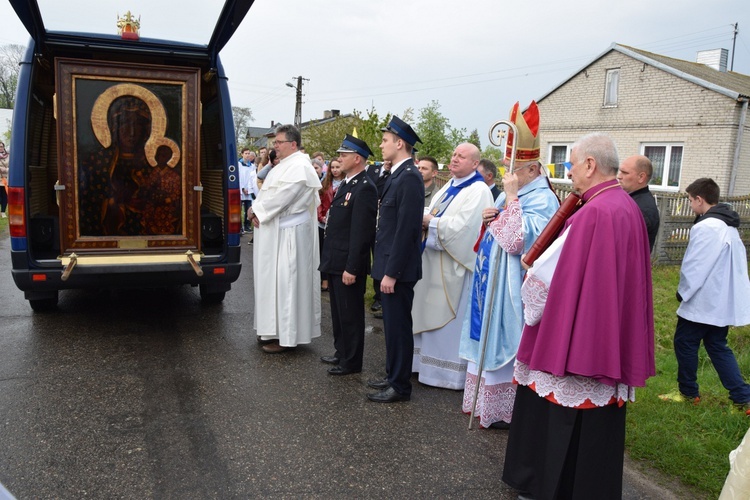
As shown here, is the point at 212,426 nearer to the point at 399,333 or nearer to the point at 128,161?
the point at 399,333

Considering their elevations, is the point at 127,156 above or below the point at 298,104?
below

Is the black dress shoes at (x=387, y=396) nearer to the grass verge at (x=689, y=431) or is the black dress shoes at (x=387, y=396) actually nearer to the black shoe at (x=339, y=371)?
the black shoe at (x=339, y=371)

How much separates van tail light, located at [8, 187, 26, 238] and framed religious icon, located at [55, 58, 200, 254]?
1.20 ft

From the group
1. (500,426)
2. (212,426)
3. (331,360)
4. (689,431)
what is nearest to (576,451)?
(500,426)

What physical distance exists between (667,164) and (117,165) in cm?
1854

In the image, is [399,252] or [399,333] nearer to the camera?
[399,252]

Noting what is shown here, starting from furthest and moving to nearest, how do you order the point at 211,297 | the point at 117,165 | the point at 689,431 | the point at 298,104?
the point at 298,104 < the point at 211,297 < the point at 117,165 < the point at 689,431

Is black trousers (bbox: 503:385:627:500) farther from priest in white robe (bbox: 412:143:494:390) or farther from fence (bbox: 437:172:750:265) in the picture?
fence (bbox: 437:172:750:265)

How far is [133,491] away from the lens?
3.05 m

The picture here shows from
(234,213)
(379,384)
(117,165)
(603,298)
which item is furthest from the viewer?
(234,213)

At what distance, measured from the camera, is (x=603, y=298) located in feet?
8.68

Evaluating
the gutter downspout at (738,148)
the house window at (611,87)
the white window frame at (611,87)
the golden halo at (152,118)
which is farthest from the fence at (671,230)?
the house window at (611,87)

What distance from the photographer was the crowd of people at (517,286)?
270 cm

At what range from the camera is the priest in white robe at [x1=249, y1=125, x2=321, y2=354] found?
530cm
